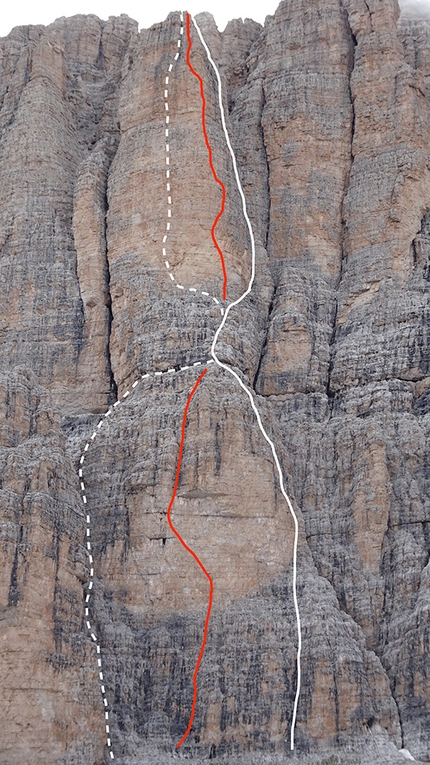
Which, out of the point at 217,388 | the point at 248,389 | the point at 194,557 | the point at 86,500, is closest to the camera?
the point at 194,557

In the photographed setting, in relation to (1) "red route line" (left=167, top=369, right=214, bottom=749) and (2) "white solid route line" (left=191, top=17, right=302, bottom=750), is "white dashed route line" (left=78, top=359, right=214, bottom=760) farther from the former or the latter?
(1) "red route line" (left=167, top=369, right=214, bottom=749)

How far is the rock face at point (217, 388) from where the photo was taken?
130ft

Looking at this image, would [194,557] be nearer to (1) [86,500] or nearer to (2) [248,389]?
(1) [86,500]

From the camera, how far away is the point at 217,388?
1732 inches

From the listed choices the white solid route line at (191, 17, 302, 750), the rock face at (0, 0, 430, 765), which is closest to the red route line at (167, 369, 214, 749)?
the rock face at (0, 0, 430, 765)

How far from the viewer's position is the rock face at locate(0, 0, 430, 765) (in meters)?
39.6

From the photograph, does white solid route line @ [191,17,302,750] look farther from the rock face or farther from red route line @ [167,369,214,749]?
red route line @ [167,369,214,749]

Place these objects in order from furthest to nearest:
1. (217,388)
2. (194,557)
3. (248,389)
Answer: (248,389), (217,388), (194,557)

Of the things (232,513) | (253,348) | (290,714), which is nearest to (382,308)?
(253,348)

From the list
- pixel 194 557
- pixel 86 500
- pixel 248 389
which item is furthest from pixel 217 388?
pixel 194 557

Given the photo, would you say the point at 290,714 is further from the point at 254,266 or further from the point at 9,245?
the point at 9,245

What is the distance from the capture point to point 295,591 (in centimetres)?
4138

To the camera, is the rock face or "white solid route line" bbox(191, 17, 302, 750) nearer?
the rock face

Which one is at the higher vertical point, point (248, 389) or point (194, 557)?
point (248, 389)
